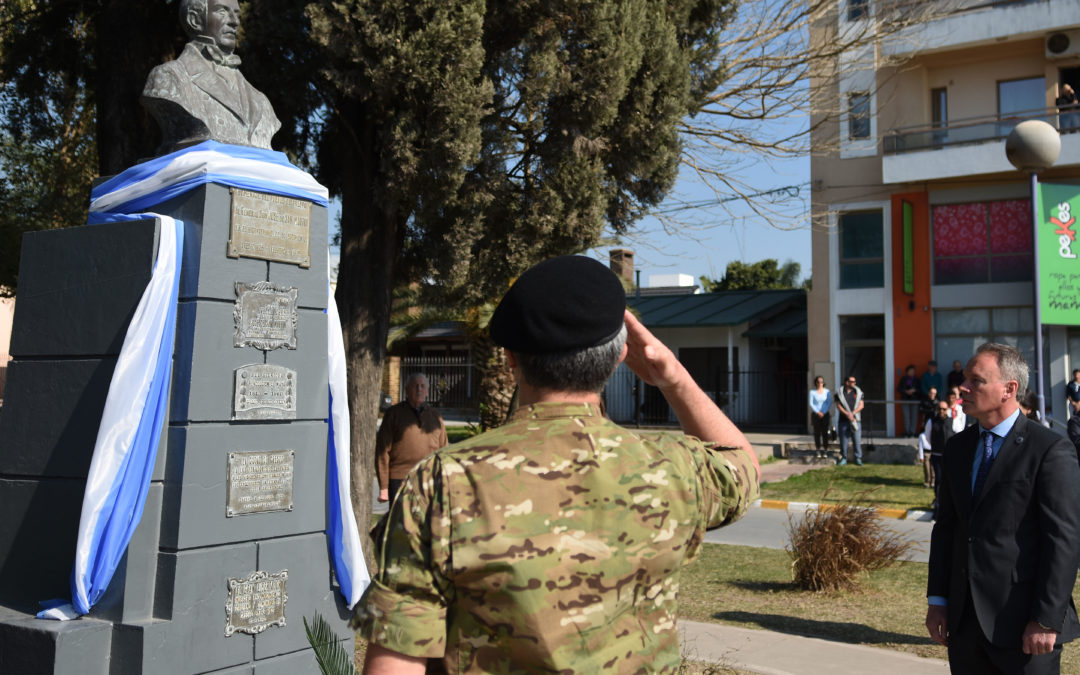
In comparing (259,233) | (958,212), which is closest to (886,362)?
(958,212)

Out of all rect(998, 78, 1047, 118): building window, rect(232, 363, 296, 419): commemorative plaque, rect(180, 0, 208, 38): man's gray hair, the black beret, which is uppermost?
rect(998, 78, 1047, 118): building window

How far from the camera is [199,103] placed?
5.33m

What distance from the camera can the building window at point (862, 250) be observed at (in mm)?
24609

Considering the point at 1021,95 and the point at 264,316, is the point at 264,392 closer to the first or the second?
the point at 264,316

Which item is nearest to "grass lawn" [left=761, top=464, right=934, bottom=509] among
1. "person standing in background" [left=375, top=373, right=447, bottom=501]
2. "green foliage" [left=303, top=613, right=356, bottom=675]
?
"person standing in background" [left=375, top=373, right=447, bottom=501]

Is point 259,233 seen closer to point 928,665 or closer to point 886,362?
point 928,665

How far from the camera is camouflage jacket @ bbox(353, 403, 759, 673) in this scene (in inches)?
68.2

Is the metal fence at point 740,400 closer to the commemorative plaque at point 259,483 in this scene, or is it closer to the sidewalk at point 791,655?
the sidewalk at point 791,655

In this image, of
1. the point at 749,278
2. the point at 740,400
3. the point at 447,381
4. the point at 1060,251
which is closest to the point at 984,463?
the point at 1060,251

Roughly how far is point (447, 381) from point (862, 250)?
1394 cm

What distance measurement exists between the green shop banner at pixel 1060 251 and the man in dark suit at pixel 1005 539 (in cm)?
1971

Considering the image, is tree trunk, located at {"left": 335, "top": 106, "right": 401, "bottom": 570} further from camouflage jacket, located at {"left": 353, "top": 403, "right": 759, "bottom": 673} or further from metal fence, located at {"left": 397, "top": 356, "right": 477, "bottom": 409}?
metal fence, located at {"left": 397, "top": 356, "right": 477, "bottom": 409}

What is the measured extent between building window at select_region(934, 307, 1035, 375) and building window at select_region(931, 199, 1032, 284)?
0.79 m

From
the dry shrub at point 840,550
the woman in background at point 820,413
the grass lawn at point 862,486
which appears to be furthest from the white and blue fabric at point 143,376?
the woman in background at point 820,413
